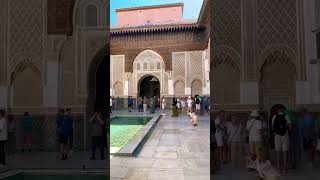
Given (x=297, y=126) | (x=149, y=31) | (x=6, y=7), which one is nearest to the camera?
(x=297, y=126)

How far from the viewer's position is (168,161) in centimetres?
391

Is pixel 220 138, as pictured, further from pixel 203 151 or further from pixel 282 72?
pixel 203 151

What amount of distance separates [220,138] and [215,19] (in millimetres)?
1123

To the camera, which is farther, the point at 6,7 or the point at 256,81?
the point at 6,7

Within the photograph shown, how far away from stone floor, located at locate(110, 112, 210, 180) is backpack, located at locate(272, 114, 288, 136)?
0.83 meters

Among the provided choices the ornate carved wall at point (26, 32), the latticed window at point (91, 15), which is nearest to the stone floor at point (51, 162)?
the ornate carved wall at point (26, 32)

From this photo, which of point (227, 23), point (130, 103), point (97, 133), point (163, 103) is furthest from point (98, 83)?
point (163, 103)

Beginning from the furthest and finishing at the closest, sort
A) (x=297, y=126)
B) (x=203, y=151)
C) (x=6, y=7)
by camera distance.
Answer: (x=203, y=151), (x=6, y=7), (x=297, y=126)

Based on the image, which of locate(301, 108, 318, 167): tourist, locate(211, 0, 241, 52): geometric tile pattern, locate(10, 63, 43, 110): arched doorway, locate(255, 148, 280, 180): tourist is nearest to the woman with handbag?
locate(255, 148, 280, 180): tourist

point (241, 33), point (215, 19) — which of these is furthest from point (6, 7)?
point (241, 33)

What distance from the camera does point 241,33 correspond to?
9.89 feet

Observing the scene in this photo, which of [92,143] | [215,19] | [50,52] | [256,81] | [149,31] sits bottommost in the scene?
A: [92,143]

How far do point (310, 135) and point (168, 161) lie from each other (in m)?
1.67

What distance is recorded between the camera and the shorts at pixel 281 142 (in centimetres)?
286
